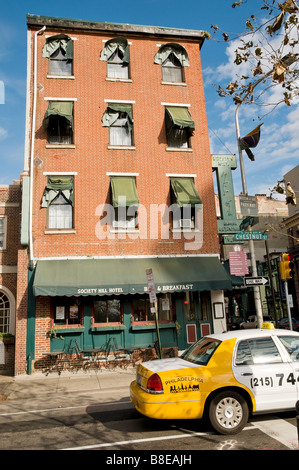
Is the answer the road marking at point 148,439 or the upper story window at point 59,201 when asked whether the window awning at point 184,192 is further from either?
the road marking at point 148,439

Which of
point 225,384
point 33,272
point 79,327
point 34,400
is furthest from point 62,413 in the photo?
point 33,272

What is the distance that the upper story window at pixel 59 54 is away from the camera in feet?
52.4

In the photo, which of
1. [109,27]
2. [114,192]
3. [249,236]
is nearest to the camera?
[249,236]

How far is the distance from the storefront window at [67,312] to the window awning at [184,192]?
5.81 metres

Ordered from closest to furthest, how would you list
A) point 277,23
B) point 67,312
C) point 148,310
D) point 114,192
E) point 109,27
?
point 277,23, point 67,312, point 148,310, point 114,192, point 109,27

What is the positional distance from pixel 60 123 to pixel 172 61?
21.0 ft

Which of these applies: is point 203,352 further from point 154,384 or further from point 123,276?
point 123,276

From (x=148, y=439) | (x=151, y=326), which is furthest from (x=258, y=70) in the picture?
(x=151, y=326)

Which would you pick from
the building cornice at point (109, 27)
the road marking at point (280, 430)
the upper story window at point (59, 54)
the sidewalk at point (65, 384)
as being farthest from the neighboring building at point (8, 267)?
the road marking at point (280, 430)

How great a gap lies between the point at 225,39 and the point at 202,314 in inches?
444

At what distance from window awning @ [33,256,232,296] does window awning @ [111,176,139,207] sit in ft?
7.47

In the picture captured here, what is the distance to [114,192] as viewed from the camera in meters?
14.5

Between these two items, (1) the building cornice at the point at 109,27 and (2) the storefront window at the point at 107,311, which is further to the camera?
(1) the building cornice at the point at 109,27
